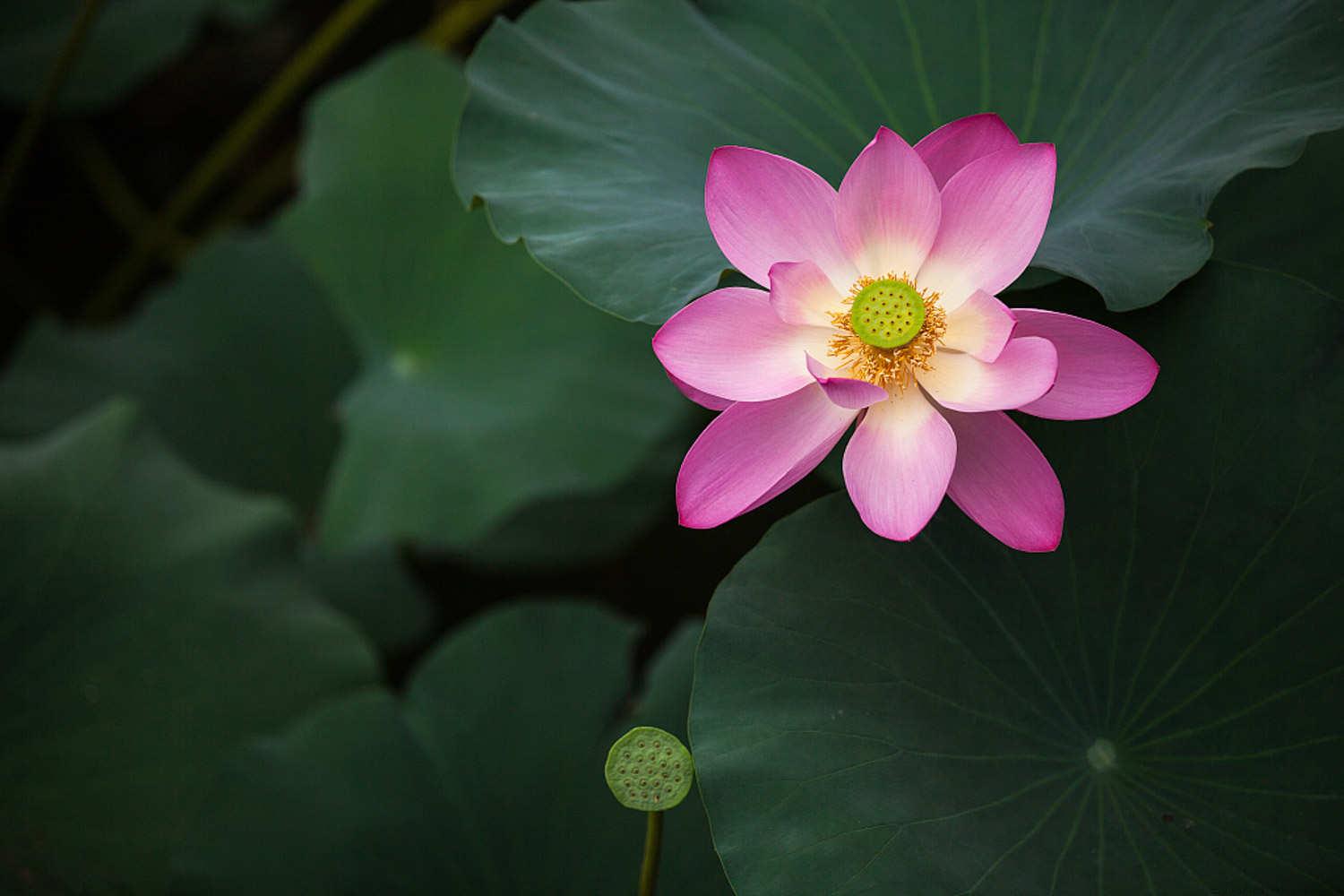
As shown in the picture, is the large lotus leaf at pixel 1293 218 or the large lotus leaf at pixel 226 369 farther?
the large lotus leaf at pixel 226 369

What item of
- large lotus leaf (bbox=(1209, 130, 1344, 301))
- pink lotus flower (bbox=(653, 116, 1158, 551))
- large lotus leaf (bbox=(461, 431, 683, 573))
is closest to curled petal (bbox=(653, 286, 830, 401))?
pink lotus flower (bbox=(653, 116, 1158, 551))

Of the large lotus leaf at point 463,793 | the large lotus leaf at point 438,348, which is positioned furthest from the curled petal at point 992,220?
the large lotus leaf at point 438,348

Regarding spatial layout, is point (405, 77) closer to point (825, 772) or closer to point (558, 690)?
point (558, 690)

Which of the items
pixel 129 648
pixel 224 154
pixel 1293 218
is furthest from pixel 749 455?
pixel 224 154

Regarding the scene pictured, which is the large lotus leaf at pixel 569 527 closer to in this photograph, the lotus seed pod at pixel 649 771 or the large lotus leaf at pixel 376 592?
the large lotus leaf at pixel 376 592

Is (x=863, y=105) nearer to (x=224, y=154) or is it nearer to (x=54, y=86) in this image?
(x=54, y=86)

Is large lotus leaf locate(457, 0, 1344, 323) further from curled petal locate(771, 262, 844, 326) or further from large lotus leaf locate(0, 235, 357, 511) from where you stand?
large lotus leaf locate(0, 235, 357, 511)
